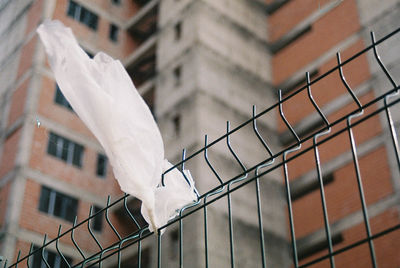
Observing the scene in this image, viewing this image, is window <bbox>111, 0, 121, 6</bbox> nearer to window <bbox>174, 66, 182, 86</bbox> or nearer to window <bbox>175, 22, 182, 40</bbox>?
window <bbox>175, 22, 182, 40</bbox>

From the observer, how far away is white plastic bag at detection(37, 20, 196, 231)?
3.76 metres

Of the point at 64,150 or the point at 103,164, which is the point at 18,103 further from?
A: the point at 103,164

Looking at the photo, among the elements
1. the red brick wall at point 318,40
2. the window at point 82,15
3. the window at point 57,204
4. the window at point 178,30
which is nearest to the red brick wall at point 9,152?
the window at point 57,204

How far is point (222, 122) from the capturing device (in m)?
21.4

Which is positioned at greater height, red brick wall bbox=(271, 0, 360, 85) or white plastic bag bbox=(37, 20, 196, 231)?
red brick wall bbox=(271, 0, 360, 85)

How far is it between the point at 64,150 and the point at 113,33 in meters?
7.32

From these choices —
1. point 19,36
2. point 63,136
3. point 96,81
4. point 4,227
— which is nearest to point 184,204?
point 96,81

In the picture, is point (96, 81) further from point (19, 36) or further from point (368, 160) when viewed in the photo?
point (19, 36)

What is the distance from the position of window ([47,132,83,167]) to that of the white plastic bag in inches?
762

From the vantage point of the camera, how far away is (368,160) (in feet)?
60.6

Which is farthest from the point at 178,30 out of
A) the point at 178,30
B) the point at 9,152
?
the point at 9,152

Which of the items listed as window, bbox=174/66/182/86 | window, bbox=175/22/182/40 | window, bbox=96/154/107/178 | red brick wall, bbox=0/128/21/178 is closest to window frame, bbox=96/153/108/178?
window, bbox=96/154/107/178

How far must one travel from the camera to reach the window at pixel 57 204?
2166cm

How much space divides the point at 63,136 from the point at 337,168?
9.88 metres
